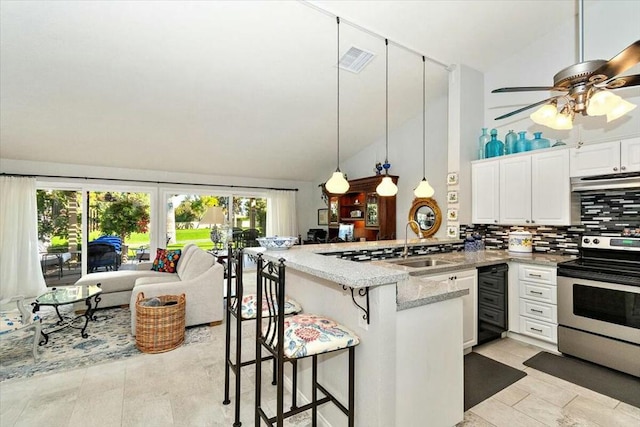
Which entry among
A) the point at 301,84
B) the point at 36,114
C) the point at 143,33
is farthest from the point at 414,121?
the point at 36,114

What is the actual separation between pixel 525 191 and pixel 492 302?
1.35m

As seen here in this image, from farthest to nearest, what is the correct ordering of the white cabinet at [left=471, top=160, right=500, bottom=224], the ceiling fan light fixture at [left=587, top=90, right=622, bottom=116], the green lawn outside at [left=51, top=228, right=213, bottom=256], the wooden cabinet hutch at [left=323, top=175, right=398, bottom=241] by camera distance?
the wooden cabinet hutch at [left=323, top=175, right=398, bottom=241] < the green lawn outside at [left=51, top=228, right=213, bottom=256] < the white cabinet at [left=471, top=160, right=500, bottom=224] < the ceiling fan light fixture at [left=587, top=90, right=622, bottom=116]

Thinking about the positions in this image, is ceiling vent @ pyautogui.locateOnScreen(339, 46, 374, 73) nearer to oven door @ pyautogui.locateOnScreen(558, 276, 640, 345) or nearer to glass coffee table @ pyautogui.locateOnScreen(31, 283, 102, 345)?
oven door @ pyautogui.locateOnScreen(558, 276, 640, 345)

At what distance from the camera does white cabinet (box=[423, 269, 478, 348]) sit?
2755 mm

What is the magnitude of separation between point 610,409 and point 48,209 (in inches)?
303

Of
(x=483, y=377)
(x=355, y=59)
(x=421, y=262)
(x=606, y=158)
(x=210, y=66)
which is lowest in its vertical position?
(x=483, y=377)

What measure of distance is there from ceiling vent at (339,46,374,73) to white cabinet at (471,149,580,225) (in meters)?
1.98

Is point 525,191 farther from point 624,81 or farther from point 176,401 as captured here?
point 176,401

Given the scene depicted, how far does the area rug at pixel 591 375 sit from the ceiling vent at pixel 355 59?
3749 millimetres

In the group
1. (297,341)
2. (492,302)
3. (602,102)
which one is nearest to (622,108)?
(602,102)

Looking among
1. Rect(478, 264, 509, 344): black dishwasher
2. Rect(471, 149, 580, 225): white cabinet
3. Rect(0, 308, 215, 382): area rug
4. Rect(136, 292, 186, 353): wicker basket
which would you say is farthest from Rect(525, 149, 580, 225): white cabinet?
Rect(136, 292, 186, 353): wicker basket

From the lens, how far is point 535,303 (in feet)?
9.68

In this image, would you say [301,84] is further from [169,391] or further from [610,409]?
[610,409]

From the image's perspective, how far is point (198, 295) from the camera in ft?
11.6
